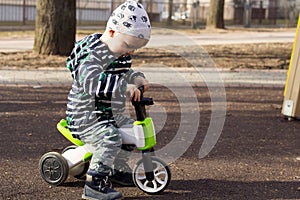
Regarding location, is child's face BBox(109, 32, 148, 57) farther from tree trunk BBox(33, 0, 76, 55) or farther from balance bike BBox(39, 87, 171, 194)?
tree trunk BBox(33, 0, 76, 55)

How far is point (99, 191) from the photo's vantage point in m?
4.30

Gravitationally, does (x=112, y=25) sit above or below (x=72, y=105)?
above

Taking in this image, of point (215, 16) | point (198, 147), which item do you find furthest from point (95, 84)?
point (215, 16)

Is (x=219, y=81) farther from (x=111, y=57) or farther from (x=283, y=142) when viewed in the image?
(x=111, y=57)

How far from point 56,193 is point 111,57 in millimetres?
1061

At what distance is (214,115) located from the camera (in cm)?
763

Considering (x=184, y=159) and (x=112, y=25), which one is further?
(x=184, y=159)

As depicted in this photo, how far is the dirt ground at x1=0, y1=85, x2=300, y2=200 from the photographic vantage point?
181 inches

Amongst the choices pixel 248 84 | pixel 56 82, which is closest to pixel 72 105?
pixel 56 82

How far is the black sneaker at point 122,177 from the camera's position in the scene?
464 cm

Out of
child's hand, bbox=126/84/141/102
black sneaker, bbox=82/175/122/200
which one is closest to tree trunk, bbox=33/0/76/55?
black sneaker, bbox=82/175/122/200

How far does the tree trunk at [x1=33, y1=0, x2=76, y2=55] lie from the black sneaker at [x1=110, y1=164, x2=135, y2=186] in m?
7.64

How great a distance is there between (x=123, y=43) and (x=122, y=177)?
107 cm

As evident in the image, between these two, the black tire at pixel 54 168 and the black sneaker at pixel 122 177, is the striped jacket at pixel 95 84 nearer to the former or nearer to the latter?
the black tire at pixel 54 168
